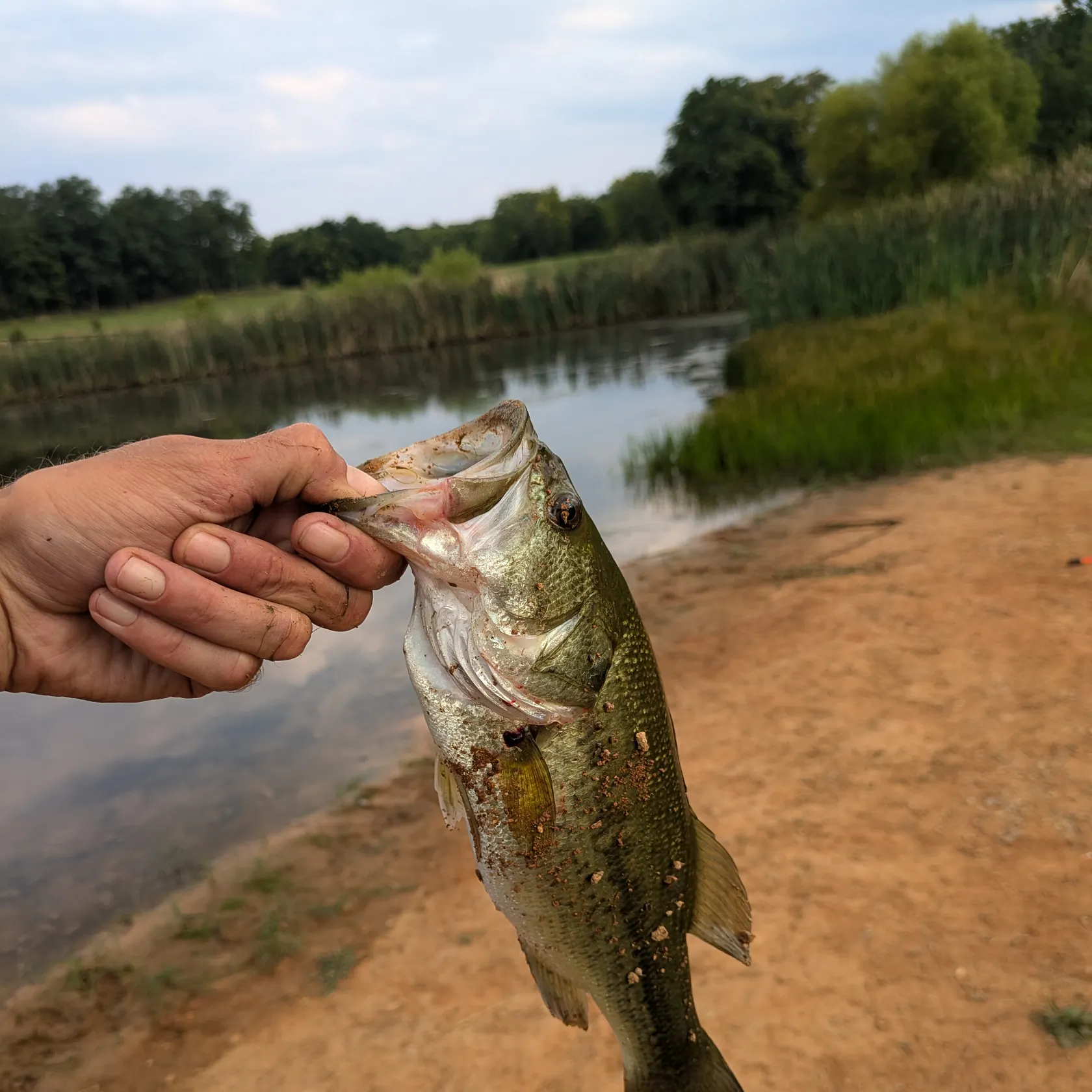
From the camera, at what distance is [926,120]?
36.2 metres

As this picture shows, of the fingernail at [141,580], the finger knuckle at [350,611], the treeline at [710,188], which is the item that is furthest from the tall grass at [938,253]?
the fingernail at [141,580]

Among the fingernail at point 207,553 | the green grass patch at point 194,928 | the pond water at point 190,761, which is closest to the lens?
the fingernail at point 207,553

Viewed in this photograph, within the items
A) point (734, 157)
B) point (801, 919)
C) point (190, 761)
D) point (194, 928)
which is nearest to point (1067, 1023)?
point (801, 919)

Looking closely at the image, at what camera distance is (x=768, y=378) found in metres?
13.8

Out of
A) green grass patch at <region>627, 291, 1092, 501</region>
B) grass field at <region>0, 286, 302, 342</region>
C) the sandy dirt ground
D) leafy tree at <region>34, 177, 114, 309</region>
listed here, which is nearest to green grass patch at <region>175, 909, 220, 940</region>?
the sandy dirt ground

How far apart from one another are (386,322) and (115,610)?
32.5 meters

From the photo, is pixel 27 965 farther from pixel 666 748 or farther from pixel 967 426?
pixel 967 426

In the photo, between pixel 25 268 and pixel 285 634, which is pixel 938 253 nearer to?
pixel 285 634

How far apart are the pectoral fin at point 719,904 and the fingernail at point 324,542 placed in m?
1.02

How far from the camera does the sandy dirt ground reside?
9.99 ft

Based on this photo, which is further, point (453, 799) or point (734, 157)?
point (734, 157)

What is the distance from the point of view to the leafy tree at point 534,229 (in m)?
88.1

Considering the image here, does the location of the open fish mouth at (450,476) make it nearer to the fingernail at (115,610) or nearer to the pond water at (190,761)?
the fingernail at (115,610)

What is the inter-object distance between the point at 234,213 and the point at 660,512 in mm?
79276
